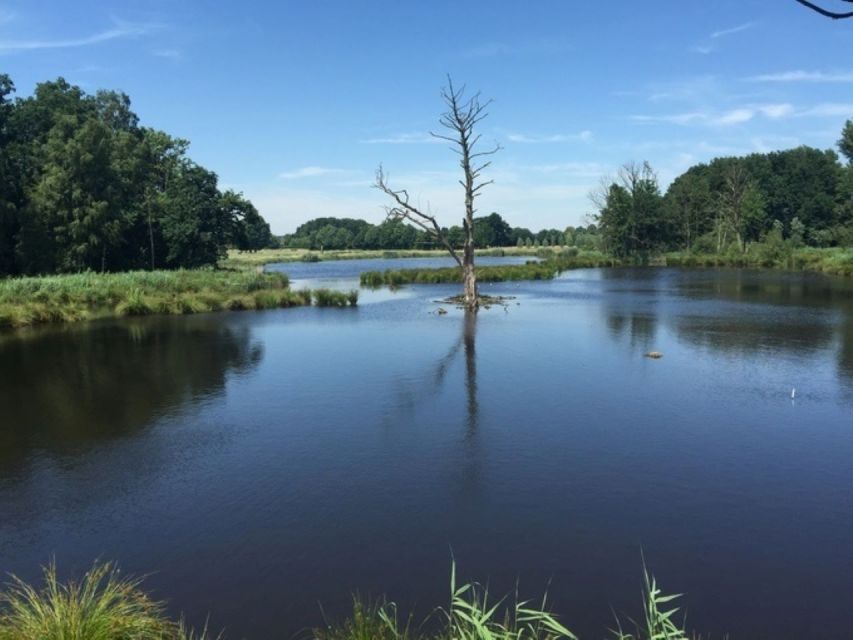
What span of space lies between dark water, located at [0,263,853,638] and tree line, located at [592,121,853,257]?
6118 centimetres

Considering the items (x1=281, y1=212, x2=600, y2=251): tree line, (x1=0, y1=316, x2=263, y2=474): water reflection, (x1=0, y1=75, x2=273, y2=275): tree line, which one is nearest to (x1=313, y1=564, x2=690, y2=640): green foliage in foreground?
(x1=0, y1=316, x2=263, y2=474): water reflection

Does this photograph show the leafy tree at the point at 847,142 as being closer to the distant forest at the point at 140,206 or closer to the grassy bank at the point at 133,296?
the distant forest at the point at 140,206

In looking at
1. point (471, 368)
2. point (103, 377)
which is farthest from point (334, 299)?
point (471, 368)

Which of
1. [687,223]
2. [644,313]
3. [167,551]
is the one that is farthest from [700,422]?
[687,223]

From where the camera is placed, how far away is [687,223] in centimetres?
8669

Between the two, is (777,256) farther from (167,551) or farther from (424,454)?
(167,551)

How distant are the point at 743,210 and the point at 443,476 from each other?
8118cm

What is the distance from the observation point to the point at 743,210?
3125 inches

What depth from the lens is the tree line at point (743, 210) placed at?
79250 millimetres

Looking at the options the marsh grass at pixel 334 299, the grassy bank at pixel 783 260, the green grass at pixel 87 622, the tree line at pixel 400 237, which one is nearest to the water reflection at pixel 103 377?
the green grass at pixel 87 622

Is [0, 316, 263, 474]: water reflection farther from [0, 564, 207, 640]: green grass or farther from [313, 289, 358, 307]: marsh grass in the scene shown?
[313, 289, 358, 307]: marsh grass

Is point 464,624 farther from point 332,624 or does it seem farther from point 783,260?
point 783,260

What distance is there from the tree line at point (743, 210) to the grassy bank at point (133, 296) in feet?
176

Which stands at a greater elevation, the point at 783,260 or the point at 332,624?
the point at 783,260
